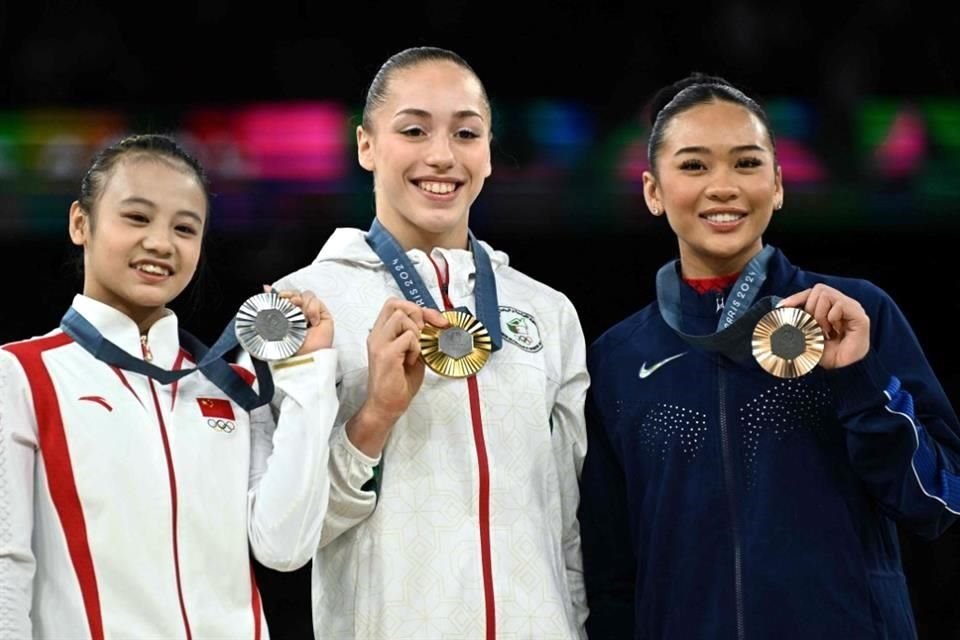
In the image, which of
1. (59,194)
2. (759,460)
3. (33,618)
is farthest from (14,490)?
(59,194)

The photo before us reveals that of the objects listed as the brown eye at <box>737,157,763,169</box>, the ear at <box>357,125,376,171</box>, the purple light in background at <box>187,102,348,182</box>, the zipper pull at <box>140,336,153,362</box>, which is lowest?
the zipper pull at <box>140,336,153,362</box>

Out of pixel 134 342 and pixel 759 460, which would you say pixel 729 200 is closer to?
pixel 759 460

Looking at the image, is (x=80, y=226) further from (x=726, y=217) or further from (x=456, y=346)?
(x=726, y=217)

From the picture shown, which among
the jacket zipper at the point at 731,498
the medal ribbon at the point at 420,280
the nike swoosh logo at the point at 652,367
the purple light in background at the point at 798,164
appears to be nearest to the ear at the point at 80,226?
the medal ribbon at the point at 420,280

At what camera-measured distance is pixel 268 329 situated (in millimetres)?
2545

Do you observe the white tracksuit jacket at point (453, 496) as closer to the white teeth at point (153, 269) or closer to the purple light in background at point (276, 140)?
the white teeth at point (153, 269)

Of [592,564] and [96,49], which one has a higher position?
[96,49]

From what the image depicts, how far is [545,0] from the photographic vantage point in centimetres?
539

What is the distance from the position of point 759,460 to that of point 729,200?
1.69 feet

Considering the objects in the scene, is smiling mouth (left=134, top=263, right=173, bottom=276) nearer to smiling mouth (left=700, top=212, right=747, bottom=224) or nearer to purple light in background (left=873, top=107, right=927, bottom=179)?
smiling mouth (left=700, top=212, right=747, bottom=224)

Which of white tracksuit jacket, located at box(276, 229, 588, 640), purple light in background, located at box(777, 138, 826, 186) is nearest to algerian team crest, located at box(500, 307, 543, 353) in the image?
white tracksuit jacket, located at box(276, 229, 588, 640)

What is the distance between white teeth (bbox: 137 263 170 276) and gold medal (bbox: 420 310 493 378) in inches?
18.4

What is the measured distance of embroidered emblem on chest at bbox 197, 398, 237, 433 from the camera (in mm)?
2561

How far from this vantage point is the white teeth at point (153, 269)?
8.52ft
